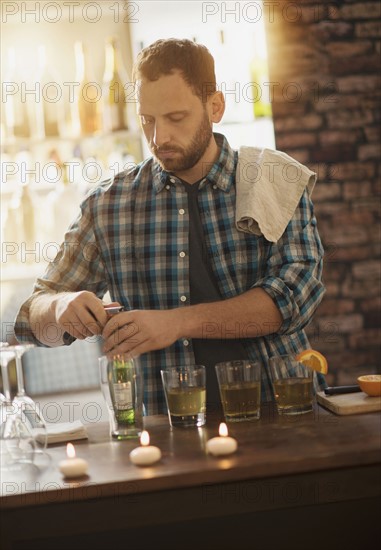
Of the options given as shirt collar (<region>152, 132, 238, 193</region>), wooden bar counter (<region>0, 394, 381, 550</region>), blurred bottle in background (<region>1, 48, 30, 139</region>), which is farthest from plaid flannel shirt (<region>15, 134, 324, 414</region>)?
blurred bottle in background (<region>1, 48, 30, 139</region>)

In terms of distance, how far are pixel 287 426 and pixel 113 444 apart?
0.34 meters

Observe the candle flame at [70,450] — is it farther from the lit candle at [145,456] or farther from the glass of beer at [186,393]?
the glass of beer at [186,393]

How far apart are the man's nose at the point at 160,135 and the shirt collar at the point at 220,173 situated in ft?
0.49

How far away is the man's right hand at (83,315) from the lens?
1848mm

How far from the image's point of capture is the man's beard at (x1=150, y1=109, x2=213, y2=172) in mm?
2131

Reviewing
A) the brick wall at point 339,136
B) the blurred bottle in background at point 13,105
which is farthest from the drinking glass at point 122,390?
the blurred bottle in background at point 13,105

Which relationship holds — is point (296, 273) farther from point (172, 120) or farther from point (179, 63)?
point (179, 63)

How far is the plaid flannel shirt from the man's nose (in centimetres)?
16

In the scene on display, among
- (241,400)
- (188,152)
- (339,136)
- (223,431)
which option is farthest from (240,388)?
(339,136)

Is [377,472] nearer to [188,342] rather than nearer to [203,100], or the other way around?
[188,342]

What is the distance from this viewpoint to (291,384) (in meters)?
1.77

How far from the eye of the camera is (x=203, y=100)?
86.4 inches

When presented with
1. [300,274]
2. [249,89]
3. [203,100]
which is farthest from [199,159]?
[249,89]

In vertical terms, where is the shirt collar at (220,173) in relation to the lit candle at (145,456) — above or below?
above
